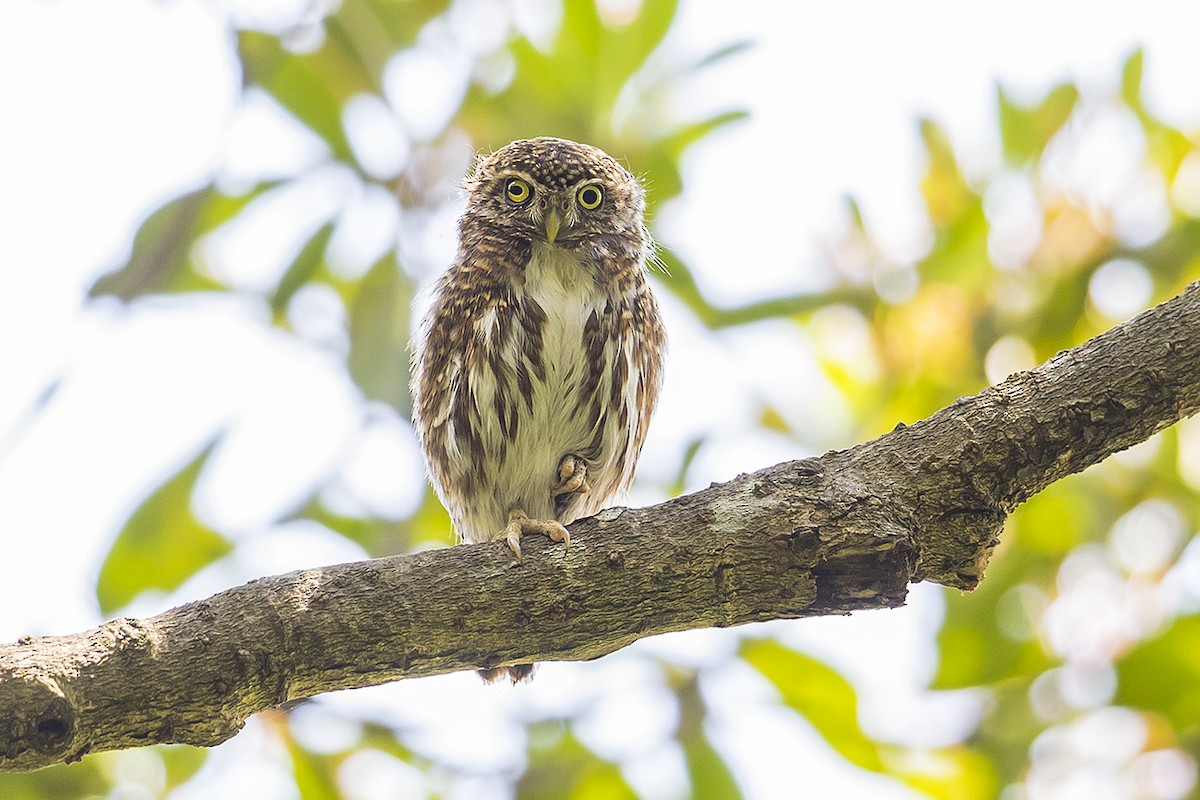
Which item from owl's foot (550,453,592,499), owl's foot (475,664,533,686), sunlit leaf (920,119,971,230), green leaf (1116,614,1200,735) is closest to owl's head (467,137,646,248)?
owl's foot (550,453,592,499)

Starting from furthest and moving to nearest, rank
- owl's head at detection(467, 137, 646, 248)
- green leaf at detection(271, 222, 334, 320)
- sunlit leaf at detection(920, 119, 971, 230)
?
sunlit leaf at detection(920, 119, 971, 230), green leaf at detection(271, 222, 334, 320), owl's head at detection(467, 137, 646, 248)

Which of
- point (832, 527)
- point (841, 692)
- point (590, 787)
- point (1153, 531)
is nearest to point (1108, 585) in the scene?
A: point (1153, 531)

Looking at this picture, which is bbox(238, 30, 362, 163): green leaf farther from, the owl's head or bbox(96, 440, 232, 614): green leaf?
bbox(96, 440, 232, 614): green leaf

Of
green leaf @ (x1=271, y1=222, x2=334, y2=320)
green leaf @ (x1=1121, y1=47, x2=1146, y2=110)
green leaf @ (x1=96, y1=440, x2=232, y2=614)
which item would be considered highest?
green leaf @ (x1=1121, y1=47, x2=1146, y2=110)

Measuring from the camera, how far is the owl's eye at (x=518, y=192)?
15.1 feet

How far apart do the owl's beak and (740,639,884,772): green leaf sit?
166cm

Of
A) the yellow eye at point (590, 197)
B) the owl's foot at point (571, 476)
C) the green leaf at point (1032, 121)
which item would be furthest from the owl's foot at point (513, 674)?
the green leaf at point (1032, 121)

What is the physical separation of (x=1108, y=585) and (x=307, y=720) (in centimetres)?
312

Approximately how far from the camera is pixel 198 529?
4.87 m

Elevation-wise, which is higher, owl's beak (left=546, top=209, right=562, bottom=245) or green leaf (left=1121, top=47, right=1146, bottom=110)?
green leaf (left=1121, top=47, right=1146, bottom=110)

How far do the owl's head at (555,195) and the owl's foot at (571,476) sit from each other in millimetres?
798

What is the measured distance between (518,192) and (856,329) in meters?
1.65

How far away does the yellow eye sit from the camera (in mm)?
4594

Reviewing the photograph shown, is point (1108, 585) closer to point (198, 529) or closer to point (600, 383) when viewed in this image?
point (600, 383)
